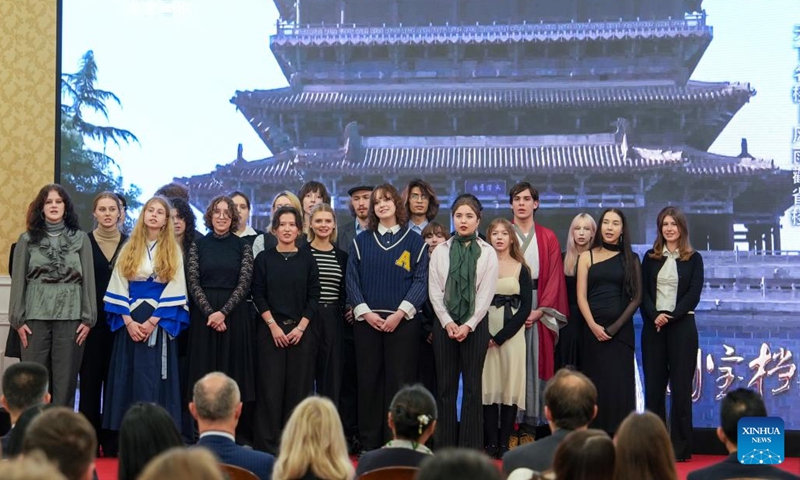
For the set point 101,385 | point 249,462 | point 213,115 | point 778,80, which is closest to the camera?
point 249,462

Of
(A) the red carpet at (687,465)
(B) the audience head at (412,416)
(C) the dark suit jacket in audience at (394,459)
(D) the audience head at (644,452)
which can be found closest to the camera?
(D) the audience head at (644,452)

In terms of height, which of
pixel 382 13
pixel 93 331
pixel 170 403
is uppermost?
pixel 382 13

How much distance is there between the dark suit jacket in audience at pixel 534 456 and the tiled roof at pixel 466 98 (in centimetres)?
418

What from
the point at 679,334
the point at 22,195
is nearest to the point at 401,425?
the point at 679,334

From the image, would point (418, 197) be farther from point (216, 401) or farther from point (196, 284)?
point (216, 401)

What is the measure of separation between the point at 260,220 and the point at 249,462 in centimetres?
432

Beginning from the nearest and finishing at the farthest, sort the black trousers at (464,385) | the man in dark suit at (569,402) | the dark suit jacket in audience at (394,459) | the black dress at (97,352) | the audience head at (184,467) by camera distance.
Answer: the audience head at (184,467), the dark suit jacket in audience at (394,459), the man in dark suit at (569,402), the black trousers at (464,385), the black dress at (97,352)

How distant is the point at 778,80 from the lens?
666 cm

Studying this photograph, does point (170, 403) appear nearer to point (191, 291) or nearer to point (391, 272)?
point (191, 291)

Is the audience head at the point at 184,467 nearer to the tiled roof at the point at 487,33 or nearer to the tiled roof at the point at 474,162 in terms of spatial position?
the tiled roof at the point at 474,162

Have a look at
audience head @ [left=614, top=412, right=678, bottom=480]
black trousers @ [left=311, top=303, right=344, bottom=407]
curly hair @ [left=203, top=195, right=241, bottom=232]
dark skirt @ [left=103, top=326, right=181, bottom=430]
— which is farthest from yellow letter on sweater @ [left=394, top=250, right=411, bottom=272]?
audience head @ [left=614, top=412, right=678, bottom=480]

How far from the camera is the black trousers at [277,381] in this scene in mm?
5371

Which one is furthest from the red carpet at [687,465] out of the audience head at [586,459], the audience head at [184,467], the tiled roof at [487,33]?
the audience head at [184,467]

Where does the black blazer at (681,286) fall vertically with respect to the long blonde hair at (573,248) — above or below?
below
